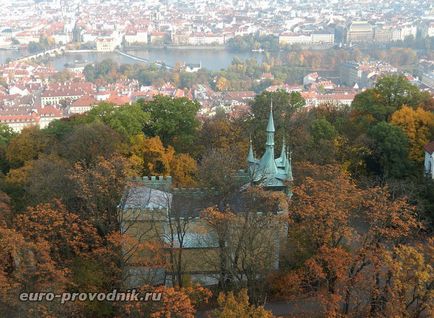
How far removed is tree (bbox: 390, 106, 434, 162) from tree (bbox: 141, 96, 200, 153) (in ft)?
18.8

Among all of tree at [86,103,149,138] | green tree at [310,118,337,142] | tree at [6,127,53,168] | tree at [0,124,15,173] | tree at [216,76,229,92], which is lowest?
tree at [216,76,229,92]

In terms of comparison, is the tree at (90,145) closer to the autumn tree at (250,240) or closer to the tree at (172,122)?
the tree at (172,122)

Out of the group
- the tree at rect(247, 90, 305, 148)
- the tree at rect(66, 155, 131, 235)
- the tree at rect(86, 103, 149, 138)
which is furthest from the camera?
the tree at rect(86, 103, 149, 138)

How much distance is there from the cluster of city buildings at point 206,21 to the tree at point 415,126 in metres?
60.6

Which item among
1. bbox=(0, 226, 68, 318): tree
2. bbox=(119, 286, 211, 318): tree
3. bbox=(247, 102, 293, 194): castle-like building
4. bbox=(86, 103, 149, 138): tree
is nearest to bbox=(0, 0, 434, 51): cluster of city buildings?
bbox=(86, 103, 149, 138): tree

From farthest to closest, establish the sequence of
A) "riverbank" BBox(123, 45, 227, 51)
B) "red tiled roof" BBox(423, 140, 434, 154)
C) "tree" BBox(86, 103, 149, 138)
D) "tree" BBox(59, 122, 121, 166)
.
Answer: "riverbank" BBox(123, 45, 227, 51), "tree" BBox(86, 103, 149, 138), "red tiled roof" BBox(423, 140, 434, 154), "tree" BBox(59, 122, 121, 166)

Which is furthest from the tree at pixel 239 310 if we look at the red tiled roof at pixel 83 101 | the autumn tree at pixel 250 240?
the red tiled roof at pixel 83 101

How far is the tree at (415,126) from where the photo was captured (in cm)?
1672

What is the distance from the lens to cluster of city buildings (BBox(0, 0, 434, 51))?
81688 mm

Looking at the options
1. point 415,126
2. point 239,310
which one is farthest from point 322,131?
point 239,310

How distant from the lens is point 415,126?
55.7 ft

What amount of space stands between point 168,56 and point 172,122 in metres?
55.8

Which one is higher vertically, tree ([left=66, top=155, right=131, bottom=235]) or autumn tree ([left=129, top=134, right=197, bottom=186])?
tree ([left=66, top=155, right=131, bottom=235])

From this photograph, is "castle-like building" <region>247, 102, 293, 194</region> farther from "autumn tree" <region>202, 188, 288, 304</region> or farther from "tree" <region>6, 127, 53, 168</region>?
"tree" <region>6, 127, 53, 168</region>
